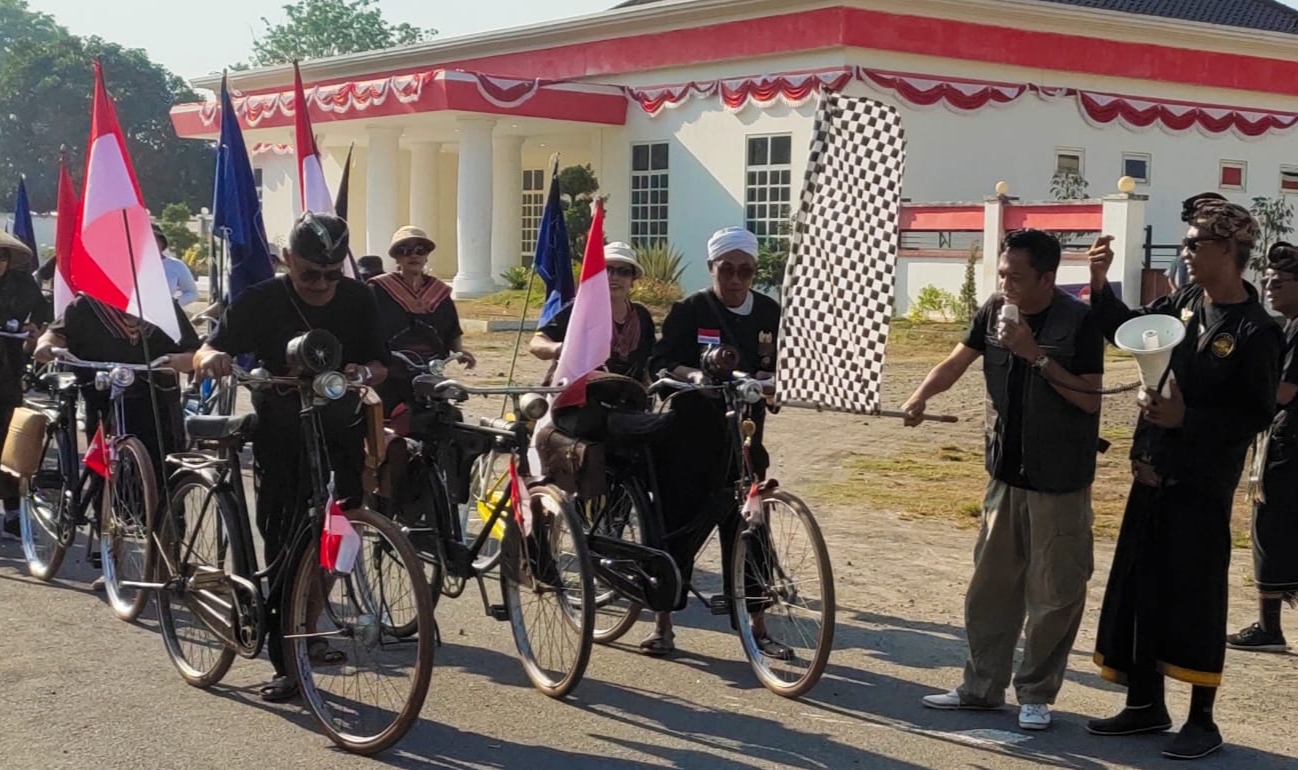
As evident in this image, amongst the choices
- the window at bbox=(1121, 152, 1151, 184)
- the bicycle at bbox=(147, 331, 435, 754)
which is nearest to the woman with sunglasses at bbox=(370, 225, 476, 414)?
the bicycle at bbox=(147, 331, 435, 754)

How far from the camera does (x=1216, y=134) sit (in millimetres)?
33062

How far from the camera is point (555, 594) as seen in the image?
6.46 metres

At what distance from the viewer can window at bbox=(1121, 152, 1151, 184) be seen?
31.7 meters

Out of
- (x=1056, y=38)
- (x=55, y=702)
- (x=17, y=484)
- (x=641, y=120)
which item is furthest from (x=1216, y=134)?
(x=55, y=702)

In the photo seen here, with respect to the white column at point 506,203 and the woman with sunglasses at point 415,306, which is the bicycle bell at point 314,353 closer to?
the woman with sunglasses at point 415,306

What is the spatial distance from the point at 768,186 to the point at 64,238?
2112cm

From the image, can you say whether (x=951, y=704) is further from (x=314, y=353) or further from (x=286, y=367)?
(x=286, y=367)

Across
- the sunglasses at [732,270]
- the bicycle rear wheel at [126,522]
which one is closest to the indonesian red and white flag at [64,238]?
the bicycle rear wheel at [126,522]

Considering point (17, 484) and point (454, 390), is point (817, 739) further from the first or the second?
point (17, 484)

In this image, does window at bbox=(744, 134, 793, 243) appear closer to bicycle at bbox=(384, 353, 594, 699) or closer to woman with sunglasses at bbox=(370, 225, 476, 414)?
woman with sunglasses at bbox=(370, 225, 476, 414)

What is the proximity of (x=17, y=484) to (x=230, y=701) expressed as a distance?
3947mm

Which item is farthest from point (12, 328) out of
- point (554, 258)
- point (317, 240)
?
point (317, 240)

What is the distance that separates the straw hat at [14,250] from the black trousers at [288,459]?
3875 millimetres

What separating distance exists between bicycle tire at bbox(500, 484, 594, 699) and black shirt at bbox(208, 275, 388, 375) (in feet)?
2.96
